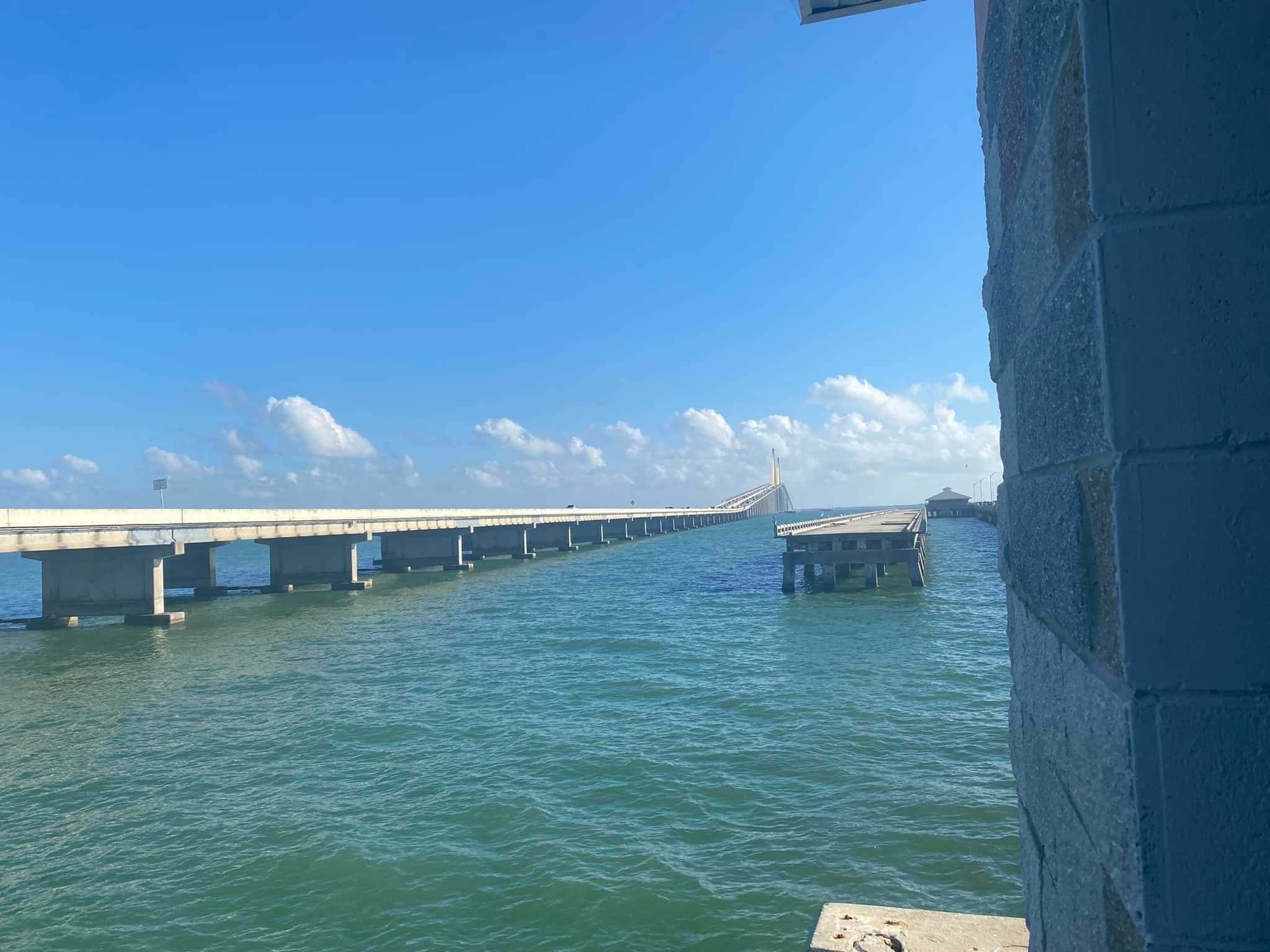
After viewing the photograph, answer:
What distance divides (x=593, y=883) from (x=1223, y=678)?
1018 centimetres

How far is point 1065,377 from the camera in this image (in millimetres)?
2025

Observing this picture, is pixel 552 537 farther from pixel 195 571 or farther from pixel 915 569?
pixel 915 569

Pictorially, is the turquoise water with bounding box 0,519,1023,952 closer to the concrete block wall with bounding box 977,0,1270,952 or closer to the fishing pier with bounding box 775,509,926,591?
the concrete block wall with bounding box 977,0,1270,952

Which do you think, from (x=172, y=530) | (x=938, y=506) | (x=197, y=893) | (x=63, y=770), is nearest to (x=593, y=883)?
(x=197, y=893)

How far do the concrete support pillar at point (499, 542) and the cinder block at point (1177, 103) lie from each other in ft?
296

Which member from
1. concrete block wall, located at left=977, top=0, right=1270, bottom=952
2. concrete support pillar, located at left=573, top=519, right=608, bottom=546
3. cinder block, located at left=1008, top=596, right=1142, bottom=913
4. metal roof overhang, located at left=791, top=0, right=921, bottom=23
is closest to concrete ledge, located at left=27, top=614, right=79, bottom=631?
metal roof overhang, located at left=791, top=0, right=921, bottom=23

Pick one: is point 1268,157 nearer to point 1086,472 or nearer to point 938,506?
point 1086,472

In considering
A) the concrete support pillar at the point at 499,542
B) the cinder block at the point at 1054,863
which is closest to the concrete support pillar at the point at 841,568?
the cinder block at the point at 1054,863

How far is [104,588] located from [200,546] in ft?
56.7

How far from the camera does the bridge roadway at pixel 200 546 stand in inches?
1453

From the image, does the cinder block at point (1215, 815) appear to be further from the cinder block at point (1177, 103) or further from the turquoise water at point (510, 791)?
the turquoise water at point (510, 791)

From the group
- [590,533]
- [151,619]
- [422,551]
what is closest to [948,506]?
[590,533]

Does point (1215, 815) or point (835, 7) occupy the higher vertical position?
point (835, 7)

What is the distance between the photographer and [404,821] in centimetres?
1250
